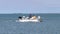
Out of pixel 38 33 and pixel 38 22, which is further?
pixel 38 22

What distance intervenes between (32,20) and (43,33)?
2223 cm

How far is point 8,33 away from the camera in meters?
33.2

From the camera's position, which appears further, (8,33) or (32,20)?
(32,20)

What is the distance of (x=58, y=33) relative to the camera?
107ft

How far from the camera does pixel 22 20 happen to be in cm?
5734

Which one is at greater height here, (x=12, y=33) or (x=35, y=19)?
(x=12, y=33)

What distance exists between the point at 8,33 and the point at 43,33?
4.30m

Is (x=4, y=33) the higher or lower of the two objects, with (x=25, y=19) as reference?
higher

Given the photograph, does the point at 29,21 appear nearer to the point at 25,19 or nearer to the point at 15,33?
the point at 25,19

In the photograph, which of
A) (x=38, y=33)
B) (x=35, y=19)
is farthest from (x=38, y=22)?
(x=38, y=33)

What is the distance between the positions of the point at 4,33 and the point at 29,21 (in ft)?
74.4

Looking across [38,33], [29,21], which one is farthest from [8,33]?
[29,21]

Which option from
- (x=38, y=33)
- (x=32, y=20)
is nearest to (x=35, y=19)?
(x=32, y=20)

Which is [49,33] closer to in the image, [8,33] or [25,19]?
[8,33]
